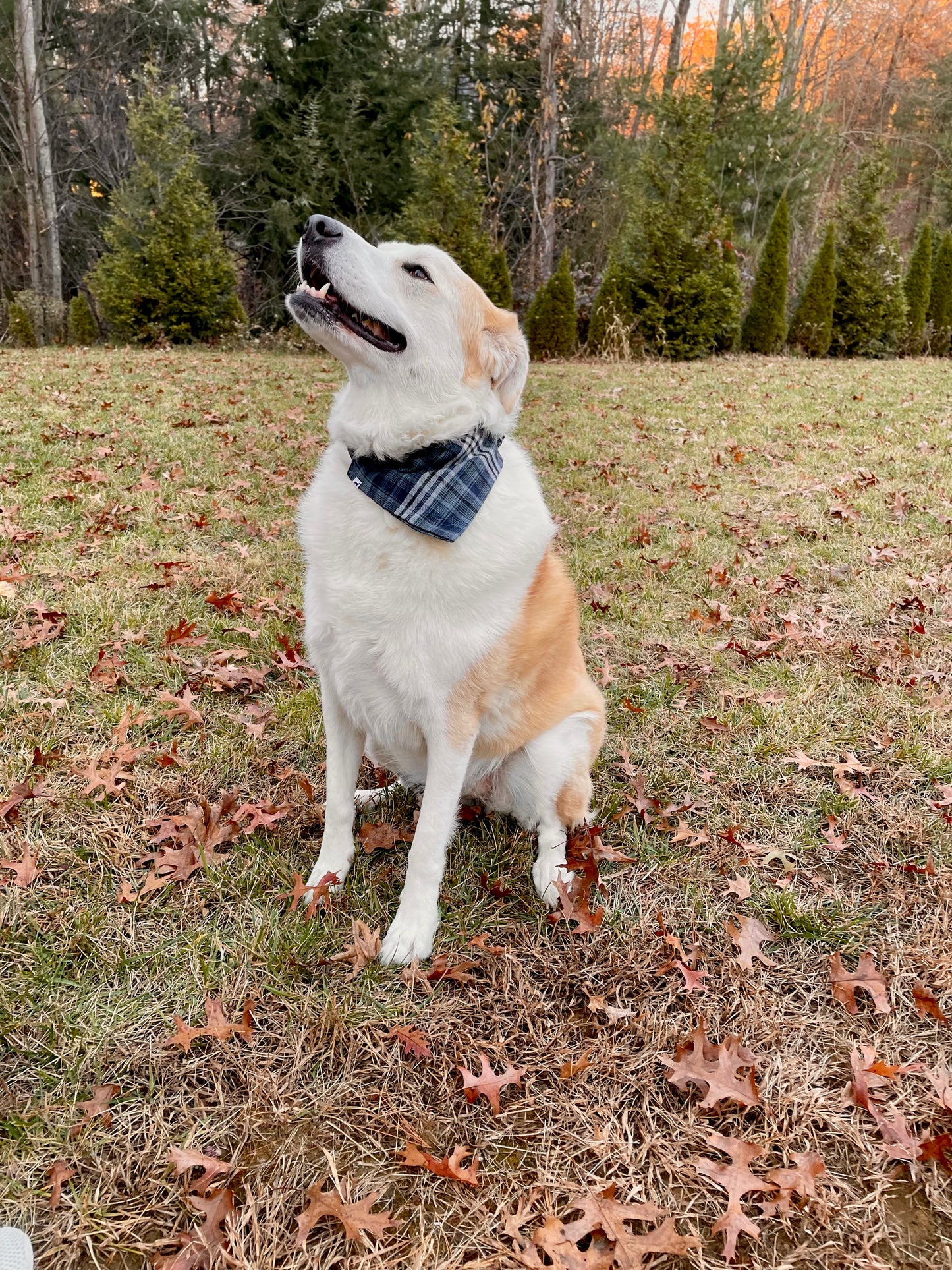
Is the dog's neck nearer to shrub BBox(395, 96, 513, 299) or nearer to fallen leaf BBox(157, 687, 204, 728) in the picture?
fallen leaf BBox(157, 687, 204, 728)

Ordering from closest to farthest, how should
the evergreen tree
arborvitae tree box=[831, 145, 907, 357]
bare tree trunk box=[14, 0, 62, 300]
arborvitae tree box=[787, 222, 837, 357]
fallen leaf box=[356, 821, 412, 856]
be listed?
fallen leaf box=[356, 821, 412, 856] → bare tree trunk box=[14, 0, 62, 300] → the evergreen tree → arborvitae tree box=[787, 222, 837, 357] → arborvitae tree box=[831, 145, 907, 357]

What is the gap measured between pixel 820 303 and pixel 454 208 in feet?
26.5

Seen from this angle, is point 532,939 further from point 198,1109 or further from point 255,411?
point 255,411

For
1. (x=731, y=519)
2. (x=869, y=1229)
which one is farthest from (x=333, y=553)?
(x=731, y=519)

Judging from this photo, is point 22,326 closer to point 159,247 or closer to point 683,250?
point 159,247

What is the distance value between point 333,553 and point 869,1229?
1828 millimetres

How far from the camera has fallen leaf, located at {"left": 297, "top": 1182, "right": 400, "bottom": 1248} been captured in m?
1.32

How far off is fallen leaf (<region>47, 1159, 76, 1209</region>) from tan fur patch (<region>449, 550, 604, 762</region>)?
116 cm

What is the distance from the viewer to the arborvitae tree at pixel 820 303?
613 inches

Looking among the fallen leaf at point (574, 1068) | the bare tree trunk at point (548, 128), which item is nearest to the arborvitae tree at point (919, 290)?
the bare tree trunk at point (548, 128)

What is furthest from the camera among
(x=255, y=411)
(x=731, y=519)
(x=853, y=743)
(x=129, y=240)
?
(x=129, y=240)

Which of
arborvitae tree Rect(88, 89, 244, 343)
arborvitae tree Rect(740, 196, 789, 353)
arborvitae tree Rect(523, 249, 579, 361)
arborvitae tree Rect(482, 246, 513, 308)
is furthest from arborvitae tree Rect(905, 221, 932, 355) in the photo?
arborvitae tree Rect(88, 89, 244, 343)

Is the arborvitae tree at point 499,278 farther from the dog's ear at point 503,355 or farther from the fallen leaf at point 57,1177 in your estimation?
the fallen leaf at point 57,1177

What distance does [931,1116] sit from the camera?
Result: 5.13 feet
